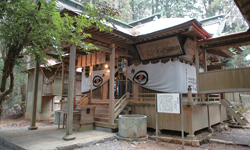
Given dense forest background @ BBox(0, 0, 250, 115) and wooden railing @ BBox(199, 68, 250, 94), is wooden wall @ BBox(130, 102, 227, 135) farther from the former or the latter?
dense forest background @ BBox(0, 0, 250, 115)

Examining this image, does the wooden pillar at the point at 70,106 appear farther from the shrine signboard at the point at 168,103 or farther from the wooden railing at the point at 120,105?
the shrine signboard at the point at 168,103

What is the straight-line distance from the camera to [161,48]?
32.2 feet

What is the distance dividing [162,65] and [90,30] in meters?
4.72

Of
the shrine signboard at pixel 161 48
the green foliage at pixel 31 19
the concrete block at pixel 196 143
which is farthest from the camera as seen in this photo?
the shrine signboard at pixel 161 48

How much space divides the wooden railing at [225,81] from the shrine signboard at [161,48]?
6.27 ft

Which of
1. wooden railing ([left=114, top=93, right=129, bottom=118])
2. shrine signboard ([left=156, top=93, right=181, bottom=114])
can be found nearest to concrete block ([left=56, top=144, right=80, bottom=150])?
wooden railing ([left=114, top=93, right=129, bottom=118])

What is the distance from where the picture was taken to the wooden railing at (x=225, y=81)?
23.9ft

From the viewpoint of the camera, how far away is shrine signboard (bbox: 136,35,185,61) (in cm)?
919

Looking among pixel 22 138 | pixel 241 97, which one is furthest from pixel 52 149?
pixel 241 97

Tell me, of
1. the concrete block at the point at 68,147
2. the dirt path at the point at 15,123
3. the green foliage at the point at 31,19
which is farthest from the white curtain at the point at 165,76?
the dirt path at the point at 15,123

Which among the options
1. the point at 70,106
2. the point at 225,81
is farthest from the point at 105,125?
the point at 225,81

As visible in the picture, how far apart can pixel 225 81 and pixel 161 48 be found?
3.74 m

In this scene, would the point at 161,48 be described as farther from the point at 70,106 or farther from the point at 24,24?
the point at 24,24

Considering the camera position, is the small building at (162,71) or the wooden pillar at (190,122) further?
the small building at (162,71)
